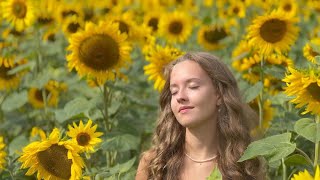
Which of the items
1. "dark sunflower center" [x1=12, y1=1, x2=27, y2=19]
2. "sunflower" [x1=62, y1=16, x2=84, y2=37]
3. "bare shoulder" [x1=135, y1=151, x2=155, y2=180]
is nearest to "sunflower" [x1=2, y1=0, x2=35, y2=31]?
"dark sunflower center" [x1=12, y1=1, x2=27, y2=19]

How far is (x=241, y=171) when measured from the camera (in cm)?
265

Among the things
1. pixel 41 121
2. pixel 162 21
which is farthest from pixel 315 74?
pixel 162 21

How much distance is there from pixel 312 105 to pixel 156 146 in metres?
0.71

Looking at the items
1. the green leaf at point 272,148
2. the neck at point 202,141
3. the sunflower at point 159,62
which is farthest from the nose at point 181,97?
the sunflower at point 159,62

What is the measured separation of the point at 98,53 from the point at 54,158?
96cm

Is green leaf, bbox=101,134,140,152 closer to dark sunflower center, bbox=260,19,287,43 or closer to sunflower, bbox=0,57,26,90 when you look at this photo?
dark sunflower center, bbox=260,19,287,43

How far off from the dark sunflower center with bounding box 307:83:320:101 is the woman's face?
1.34 ft

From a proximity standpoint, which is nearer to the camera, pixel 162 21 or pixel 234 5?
pixel 162 21

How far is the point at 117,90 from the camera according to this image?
3807 mm

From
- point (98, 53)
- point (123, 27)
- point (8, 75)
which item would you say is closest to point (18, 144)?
point (8, 75)

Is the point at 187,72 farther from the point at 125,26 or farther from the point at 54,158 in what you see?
the point at 125,26

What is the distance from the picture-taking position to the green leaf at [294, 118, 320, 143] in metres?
2.38

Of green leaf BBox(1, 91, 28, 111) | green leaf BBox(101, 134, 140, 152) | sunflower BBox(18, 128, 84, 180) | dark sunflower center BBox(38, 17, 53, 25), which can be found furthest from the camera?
dark sunflower center BBox(38, 17, 53, 25)

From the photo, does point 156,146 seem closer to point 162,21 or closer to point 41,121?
point 41,121
